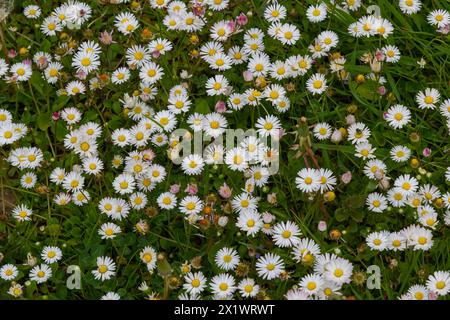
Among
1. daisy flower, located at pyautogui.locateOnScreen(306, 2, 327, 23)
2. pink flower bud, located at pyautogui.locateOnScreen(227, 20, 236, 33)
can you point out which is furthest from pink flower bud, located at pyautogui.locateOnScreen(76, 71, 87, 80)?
daisy flower, located at pyautogui.locateOnScreen(306, 2, 327, 23)

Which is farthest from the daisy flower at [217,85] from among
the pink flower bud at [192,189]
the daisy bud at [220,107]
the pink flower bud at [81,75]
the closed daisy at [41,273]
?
the closed daisy at [41,273]

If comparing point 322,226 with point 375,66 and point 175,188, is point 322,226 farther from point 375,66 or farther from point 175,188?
point 375,66

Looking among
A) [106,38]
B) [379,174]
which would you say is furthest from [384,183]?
[106,38]

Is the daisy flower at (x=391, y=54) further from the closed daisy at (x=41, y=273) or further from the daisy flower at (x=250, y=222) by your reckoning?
the closed daisy at (x=41, y=273)

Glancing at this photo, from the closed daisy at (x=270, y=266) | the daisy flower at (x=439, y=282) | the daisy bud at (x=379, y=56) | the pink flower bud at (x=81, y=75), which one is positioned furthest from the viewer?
the pink flower bud at (x=81, y=75)

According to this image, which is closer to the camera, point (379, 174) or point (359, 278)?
point (359, 278)

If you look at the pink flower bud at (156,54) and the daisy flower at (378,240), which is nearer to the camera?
the daisy flower at (378,240)

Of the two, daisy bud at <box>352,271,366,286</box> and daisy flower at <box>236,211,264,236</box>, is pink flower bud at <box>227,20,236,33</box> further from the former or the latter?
daisy bud at <box>352,271,366,286</box>

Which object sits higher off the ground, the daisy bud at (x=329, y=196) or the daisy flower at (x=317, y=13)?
the daisy flower at (x=317, y=13)

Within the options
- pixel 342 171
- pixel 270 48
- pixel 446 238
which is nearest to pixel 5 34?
pixel 270 48

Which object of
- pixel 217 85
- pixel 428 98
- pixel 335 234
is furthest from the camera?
pixel 217 85

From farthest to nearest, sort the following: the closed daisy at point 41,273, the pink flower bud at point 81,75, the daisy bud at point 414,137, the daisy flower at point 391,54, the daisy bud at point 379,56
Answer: the pink flower bud at point 81,75
the daisy flower at point 391,54
the daisy bud at point 379,56
the daisy bud at point 414,137
the closed daisy at point 41,273
